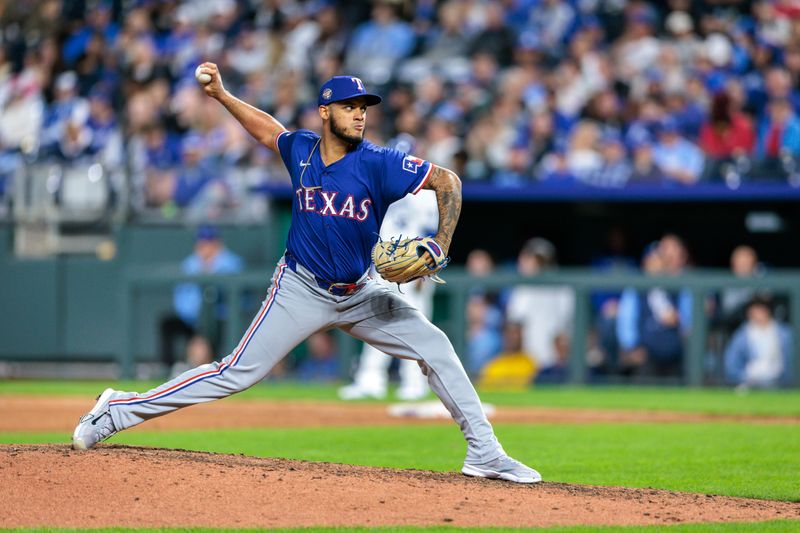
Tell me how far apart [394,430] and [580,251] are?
611cm

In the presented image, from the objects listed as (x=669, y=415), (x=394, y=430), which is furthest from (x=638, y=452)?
(x=669, y=415)

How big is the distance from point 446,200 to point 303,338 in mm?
946

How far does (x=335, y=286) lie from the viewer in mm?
5910

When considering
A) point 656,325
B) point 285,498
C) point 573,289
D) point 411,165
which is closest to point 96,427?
point 285,498

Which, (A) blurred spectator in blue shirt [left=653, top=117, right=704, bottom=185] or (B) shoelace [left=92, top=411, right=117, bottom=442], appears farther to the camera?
(A) blurred spectator in blue shirt [left=653, top=117, right=704, bottom=185]

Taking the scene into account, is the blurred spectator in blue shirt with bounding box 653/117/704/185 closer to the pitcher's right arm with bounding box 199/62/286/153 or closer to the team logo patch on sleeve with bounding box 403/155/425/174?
the pitcher's right arm with bounding box 199/62/286/153

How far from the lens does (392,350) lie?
6070 millimetres

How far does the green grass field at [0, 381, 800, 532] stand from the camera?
Result: 21.4 feet

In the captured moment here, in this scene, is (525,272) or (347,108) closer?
(347,108)

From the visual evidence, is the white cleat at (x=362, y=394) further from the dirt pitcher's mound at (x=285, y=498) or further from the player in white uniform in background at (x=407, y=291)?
the dirt pitcher's mound at (x=285, y=498)

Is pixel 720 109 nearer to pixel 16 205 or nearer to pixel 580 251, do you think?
pixel 580 251

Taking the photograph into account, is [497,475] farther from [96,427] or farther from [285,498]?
[96,427]

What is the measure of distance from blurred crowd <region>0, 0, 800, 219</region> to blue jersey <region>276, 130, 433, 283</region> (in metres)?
7.76

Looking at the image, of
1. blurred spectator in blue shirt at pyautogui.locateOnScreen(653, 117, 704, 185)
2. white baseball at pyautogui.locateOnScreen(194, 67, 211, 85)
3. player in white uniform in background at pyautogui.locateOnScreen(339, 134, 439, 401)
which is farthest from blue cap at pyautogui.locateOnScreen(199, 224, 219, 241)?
white baseball at pyautogui.locateOnScreen(194, 67, 211, 85)
